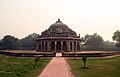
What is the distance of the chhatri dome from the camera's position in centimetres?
6359

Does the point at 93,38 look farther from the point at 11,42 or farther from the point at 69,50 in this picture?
the point at 69,50

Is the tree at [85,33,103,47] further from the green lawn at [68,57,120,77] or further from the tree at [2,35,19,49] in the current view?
the green lawn at [68,57,120,77]

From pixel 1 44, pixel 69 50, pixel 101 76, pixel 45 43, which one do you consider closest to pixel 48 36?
pixel 45 43

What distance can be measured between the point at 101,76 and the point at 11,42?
251 feet

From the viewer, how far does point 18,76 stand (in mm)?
17328

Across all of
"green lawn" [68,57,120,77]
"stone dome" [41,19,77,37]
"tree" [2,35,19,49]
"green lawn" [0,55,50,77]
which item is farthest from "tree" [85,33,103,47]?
"green lawn" [0,55,50,77]

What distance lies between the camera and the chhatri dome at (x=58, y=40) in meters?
63.6

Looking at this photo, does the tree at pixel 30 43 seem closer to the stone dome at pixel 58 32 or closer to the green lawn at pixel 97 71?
the stone dome at pixel 58 32

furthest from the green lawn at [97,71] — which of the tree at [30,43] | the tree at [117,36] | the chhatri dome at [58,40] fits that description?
the tree at [30,43]

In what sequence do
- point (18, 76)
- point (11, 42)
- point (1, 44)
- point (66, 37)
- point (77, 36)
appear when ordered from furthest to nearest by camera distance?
point (1, 44) < point (11, 42) < point (77, 36) < point (66, 37) < point (18, 76)

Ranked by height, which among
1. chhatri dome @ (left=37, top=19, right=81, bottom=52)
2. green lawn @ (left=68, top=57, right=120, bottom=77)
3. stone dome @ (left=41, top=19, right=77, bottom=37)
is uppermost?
stone dome @ (left=41, top=19, right=77, bottom=37)

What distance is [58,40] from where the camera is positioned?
208 feet

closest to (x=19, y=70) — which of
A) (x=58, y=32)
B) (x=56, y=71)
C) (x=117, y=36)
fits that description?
(x=56, y=71)

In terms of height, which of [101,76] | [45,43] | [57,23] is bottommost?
[101,76]
